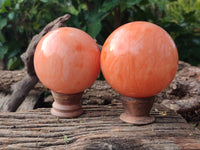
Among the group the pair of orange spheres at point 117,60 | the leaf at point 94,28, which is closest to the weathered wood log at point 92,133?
the pair of orange spheres at point 117,60

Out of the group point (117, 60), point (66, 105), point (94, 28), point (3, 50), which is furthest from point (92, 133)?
point (3, 50)

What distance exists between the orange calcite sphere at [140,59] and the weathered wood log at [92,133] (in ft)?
0.66

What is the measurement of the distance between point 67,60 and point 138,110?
0.43 m

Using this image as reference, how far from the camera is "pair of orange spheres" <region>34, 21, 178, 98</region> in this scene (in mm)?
949

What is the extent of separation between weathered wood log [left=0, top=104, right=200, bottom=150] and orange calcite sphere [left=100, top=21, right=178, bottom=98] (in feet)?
0.66

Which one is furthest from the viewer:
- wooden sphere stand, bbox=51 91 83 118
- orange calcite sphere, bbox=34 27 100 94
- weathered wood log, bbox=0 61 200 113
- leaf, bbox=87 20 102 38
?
leaf, bbox=87 20 102 38

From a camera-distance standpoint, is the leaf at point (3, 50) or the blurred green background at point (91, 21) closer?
the blurred green background at point (91, 21)

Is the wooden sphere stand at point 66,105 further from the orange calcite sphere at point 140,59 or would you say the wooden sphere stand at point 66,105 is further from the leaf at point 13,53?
the leaf at point 13,53

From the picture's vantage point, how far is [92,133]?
102 cm

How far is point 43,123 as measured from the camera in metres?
1.12

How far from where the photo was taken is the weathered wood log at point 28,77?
4.67 feet

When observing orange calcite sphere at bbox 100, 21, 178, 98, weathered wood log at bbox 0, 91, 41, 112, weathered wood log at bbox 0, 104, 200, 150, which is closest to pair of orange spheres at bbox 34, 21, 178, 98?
orange calcite sphere at bbox 100, 21, 178, 98

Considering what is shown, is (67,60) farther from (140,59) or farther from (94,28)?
(94,28)

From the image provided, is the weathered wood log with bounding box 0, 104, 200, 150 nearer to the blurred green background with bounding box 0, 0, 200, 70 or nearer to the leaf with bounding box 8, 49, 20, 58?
the blurred green background with bounding box 0, 0, 200, 70
